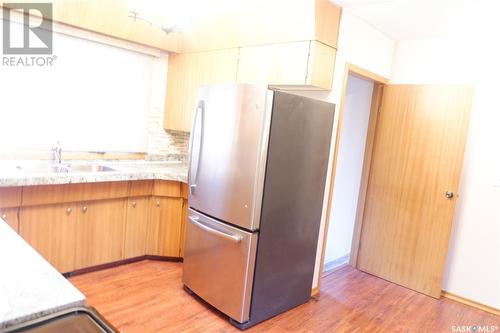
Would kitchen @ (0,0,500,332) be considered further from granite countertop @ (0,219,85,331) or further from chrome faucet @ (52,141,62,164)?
granite countertop @ (0,219,85,331)

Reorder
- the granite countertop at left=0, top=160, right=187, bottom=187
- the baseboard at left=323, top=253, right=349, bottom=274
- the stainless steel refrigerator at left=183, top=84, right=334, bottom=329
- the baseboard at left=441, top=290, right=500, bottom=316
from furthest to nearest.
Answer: the baseboard at left=323, top=253, right=349, bottom=274 < the baseboard at left=441, top=290, right=500, bottom=316 < the granite countertop at left=0, top=160, right=187, bottom=187 < the stainless steel refrigerator at left=183, top=84, right=334, bottom=329

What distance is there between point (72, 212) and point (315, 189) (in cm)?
192

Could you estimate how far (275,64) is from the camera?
2.66 metres

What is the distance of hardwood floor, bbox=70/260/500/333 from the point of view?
92.9 inches

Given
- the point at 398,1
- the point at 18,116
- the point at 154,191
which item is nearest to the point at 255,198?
the point at 154,191

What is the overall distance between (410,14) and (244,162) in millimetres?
1742

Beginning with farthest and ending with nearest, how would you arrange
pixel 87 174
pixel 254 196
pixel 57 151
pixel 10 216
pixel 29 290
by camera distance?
pixel 57 151 < pixel 87 174 < pixel 10 216 < pixel 254 196 < pixel 29 290

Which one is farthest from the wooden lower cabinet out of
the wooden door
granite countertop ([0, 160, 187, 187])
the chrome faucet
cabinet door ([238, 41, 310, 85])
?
the wooden door

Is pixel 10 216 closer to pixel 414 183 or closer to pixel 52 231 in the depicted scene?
pixel 52 231

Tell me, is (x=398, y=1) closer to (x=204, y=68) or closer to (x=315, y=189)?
(x=315, y=189)

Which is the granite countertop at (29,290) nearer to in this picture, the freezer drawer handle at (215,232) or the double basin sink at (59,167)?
the freezer drawer handle at (215,232)

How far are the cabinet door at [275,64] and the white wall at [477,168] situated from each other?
4.78 feet

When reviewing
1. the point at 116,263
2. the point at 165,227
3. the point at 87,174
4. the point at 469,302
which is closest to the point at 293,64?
the point at 87,174

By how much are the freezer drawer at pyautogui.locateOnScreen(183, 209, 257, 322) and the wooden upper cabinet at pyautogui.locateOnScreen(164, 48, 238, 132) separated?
1.26 metres
